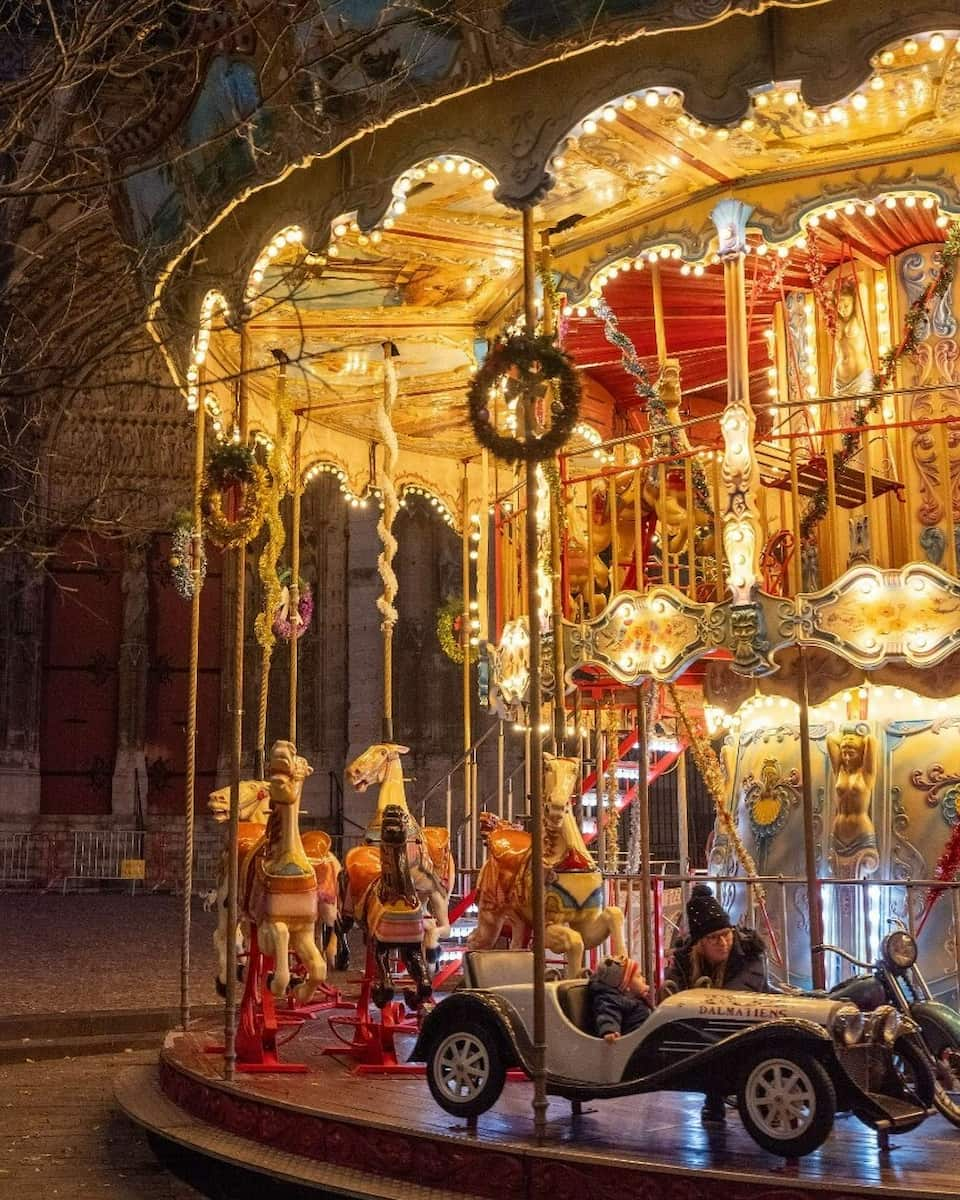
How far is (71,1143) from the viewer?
8883 mm

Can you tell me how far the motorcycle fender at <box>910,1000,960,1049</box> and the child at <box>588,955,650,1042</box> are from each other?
58.8 inches

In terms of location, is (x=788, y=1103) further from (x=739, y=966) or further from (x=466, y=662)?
(x=466, y=662)

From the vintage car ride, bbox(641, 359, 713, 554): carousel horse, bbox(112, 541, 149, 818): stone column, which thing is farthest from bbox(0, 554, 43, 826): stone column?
the vintage car ride

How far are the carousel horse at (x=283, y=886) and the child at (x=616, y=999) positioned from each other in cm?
249

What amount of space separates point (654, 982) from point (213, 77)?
23.4 feet

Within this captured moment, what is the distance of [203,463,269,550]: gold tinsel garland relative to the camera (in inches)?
371

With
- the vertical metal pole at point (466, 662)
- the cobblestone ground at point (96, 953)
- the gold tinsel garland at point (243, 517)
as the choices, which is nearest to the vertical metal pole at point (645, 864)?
the gold tinsel garland at point (243, 517)

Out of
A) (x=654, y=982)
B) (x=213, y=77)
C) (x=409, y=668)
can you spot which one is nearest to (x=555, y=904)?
(x=654, y=982)

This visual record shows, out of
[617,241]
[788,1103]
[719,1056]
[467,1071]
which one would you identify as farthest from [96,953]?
[788,1103]

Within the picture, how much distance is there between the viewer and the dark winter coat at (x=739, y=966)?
24.4 ft

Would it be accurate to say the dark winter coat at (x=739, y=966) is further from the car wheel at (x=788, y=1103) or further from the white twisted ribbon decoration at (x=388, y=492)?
the white twisted ribbon decoration at (x=388, y=492)

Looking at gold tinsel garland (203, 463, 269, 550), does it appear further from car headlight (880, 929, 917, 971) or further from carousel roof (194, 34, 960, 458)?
car headlight (880, 929, 917, 971)

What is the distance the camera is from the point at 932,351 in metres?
12.1

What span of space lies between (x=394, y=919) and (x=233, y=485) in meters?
2.95
